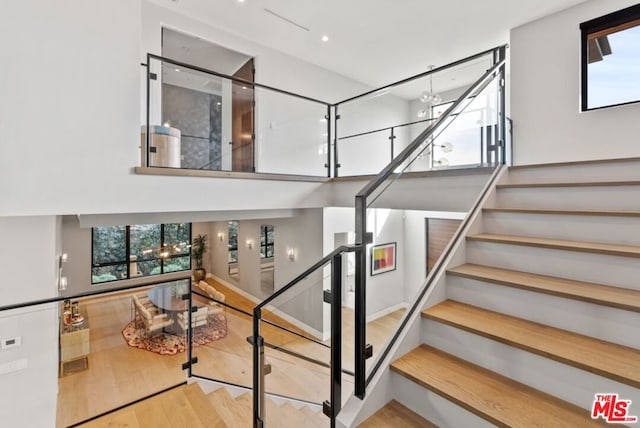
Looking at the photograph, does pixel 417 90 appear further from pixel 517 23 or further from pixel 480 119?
pixel 480 119

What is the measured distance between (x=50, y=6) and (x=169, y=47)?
333 centimetres

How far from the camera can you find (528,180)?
260 centimetres

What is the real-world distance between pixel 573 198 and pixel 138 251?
33.5 feet

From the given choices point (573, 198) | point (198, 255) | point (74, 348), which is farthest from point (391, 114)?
point (74, 348)

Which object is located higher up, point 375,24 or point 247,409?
point 375,24

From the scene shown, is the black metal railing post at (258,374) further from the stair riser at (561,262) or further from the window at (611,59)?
the window at (611,59)

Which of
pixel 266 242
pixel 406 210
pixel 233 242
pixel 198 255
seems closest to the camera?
pixel 406 210

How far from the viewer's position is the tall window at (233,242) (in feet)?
30.2

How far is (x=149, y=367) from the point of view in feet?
16.2

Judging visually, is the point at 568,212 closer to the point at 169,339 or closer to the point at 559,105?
the point at 559,105

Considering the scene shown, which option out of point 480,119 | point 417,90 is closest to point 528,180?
point 480,119

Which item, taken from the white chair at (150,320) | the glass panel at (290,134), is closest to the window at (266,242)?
the white chair at (150,320)

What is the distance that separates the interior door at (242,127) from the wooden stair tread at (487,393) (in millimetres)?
3522

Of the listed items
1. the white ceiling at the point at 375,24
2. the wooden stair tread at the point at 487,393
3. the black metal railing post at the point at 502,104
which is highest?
the white ceiling at the point at 375,24
